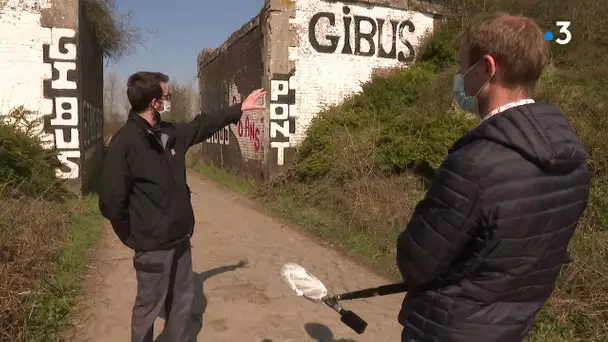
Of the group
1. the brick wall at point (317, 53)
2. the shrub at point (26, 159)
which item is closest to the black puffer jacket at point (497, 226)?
the shrub at point (26, 159)

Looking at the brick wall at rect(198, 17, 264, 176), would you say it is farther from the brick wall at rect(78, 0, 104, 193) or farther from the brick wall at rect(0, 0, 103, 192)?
the brick wall at rect(0, 0, 103, 192)

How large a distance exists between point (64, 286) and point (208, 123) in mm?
2193

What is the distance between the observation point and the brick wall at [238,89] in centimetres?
1045

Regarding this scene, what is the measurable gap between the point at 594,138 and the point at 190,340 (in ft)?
18.0

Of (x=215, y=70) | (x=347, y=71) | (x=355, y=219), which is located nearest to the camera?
(x=355, y=219)

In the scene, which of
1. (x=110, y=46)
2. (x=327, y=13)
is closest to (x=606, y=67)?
(x=327, y=13)

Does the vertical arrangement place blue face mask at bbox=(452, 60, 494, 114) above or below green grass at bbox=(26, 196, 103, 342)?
above

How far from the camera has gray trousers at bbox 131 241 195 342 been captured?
9.76 ft

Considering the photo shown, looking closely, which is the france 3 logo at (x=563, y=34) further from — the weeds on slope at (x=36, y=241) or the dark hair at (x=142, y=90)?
the weeds on slope at (x=36, y=241)

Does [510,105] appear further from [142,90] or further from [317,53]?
[317,53]

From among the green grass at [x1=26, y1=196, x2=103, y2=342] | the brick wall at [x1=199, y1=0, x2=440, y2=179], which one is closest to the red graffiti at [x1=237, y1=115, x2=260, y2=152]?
the brick wall at [x1=199, y1=0, x2=440, y2=179]

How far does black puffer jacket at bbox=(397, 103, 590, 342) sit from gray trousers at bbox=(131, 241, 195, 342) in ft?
6.36

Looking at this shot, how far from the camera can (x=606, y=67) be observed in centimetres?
757

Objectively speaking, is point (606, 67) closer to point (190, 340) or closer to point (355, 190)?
point (355, 190)
